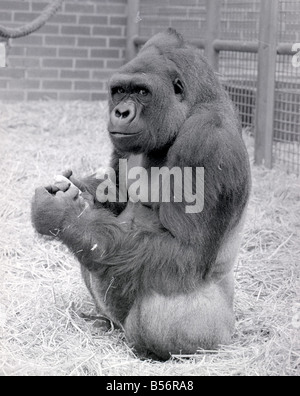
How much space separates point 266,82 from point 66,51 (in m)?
2.63

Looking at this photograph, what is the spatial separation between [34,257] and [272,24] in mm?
2242

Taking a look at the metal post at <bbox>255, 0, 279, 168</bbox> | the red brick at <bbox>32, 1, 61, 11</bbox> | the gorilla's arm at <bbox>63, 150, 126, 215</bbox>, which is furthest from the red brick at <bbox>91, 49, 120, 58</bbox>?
the gorilla's arm at <bbox>63, 150, 126, 215</bbox>

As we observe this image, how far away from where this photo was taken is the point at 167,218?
2406 mm

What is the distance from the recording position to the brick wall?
6.66 metres

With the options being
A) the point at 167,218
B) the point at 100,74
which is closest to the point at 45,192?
the point at 167,218

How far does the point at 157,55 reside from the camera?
2.55m

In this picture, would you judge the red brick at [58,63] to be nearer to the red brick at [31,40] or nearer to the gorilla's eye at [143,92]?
the red brick at [31,40]

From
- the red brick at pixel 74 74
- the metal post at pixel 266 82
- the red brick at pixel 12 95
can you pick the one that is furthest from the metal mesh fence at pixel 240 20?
the red brick at pixel 12 95

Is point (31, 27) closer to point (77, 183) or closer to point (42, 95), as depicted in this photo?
point (77, 183)

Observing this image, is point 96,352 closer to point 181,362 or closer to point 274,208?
point 181,362

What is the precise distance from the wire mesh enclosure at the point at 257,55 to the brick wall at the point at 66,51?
2.04 ft

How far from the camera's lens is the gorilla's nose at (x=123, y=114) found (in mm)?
2482

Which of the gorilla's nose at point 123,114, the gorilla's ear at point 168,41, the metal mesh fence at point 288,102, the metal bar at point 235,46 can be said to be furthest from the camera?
the metal bar at point 235,46
